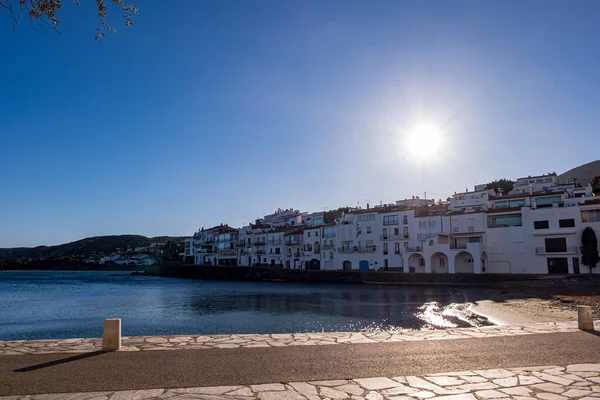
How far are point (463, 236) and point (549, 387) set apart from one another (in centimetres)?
5948

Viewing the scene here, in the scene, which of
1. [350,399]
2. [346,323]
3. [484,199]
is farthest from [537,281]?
[350,399]

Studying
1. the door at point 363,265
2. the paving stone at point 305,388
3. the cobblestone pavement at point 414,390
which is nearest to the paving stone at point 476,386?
the cobblestone pavement at point 414,390

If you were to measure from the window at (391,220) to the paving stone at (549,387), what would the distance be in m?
65.8

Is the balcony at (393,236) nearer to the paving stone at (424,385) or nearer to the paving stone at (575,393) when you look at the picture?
the paving stone at (424,385)

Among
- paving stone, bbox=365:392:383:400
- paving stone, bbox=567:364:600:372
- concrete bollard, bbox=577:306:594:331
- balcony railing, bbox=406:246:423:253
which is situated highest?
balcony railing, bbox=406:246:423:253

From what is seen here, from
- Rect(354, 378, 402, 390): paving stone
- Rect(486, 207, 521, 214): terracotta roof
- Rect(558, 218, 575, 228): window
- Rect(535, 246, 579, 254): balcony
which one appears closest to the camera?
Rect(354, 378, 402, 390): paving stone

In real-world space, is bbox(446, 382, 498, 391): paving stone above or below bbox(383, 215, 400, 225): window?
below

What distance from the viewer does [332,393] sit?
6742mm

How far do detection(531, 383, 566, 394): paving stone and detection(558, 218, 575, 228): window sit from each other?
178ft

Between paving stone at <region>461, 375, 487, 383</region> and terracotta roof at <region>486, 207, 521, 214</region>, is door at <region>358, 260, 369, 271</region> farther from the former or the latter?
paving stone at <region>461, 375, 487, 383</region>

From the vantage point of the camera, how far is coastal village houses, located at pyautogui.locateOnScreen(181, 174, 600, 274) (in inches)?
2126

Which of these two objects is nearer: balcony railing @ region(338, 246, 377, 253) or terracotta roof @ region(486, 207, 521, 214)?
terracotta roof @ region(486, 207, 521, 214)

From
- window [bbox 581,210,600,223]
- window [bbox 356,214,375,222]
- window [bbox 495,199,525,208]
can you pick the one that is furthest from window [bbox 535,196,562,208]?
window [bbox 356,214,375,222]

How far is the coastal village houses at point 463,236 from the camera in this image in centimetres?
5400
